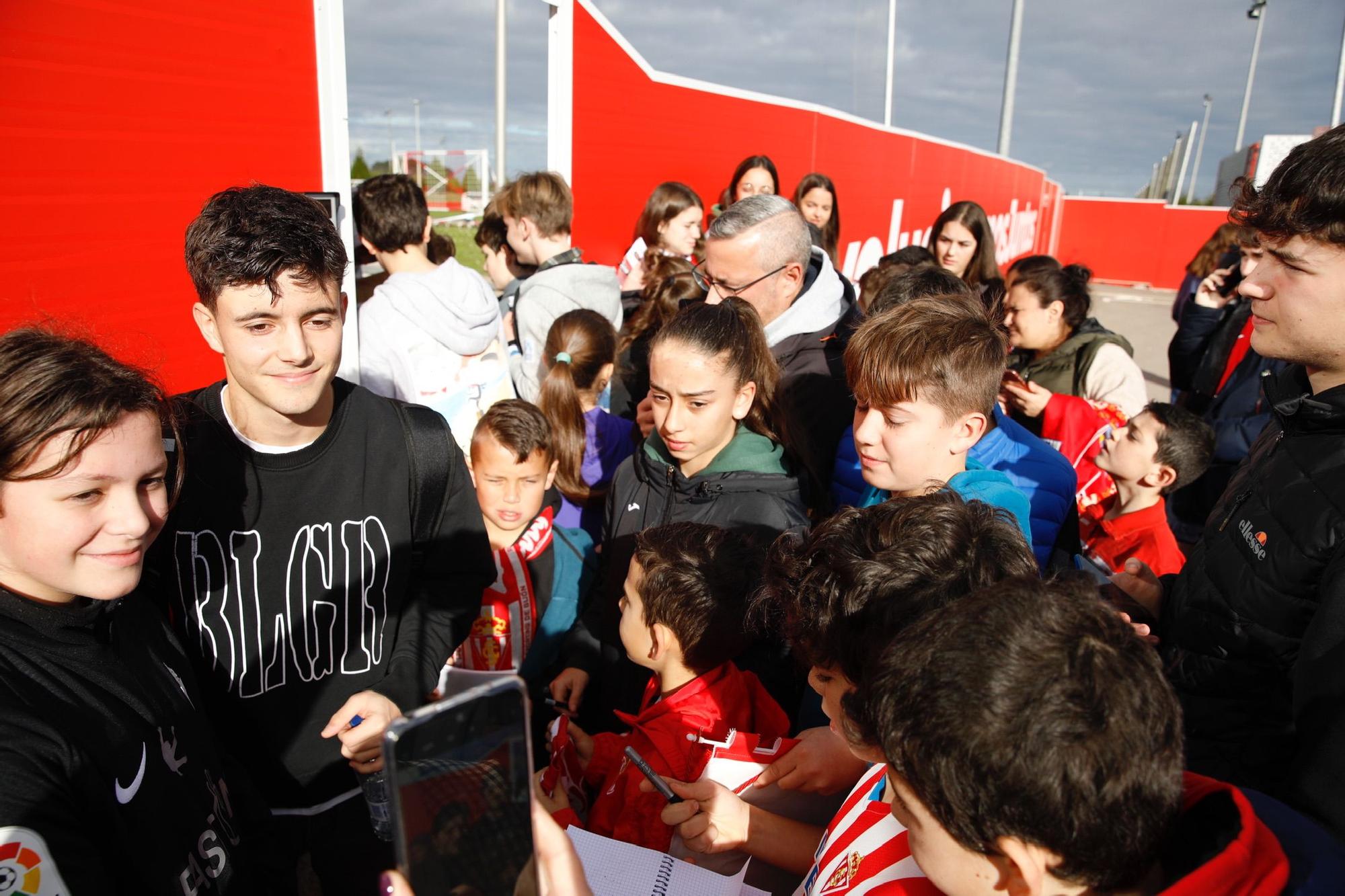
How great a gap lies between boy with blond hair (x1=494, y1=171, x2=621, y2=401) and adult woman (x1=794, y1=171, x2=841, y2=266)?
2065 mm

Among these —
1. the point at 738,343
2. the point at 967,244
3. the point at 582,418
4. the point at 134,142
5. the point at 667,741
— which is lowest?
the point at 667,741

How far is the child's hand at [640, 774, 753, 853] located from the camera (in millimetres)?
1500

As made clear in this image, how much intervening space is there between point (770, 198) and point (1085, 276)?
1869 millimetres

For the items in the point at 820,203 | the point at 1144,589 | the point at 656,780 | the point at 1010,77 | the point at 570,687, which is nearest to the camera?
the point at 656,780

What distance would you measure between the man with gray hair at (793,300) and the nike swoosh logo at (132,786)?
2.24 meters

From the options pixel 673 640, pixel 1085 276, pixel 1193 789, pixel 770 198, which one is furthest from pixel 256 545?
pixel 1085 276

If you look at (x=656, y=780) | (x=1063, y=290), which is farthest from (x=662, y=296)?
(x=656, y=780)

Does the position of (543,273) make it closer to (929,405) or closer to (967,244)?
(929,405)

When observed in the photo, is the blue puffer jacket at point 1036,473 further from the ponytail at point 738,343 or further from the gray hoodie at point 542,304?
the gray hoodie at point 542,304

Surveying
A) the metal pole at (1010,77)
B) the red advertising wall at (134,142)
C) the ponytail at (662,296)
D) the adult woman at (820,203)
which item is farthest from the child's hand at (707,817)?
the metal pole at (1010,77)

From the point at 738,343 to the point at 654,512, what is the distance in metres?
0.58

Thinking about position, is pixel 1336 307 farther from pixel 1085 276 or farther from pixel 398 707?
pixel 1085 276

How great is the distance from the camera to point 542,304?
4.07 metres

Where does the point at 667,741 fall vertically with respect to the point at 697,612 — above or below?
below
